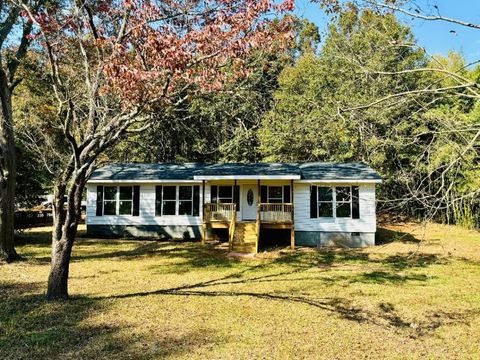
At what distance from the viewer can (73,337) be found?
21.8 feet

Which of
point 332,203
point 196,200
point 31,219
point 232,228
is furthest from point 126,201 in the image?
point 332,203

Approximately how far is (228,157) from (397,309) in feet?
67.7

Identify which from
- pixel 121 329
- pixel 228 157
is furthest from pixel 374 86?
pixel 121 329

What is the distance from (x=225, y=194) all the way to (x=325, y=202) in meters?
4.95

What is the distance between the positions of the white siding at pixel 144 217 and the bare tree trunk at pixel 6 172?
6840 millimetres

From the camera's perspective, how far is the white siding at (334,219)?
58.7 ft

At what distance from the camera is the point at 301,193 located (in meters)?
18.5

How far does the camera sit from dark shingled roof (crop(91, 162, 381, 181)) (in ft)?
60.3

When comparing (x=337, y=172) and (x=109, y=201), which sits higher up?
(x=337, y=172)

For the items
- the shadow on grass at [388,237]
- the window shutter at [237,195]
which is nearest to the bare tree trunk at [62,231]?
the window shutter at [237,195]

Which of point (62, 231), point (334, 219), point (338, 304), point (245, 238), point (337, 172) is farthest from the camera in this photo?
point (337, 172)

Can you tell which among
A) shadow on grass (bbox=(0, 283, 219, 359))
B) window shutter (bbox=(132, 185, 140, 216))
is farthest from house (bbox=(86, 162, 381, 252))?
shadow on grass (bbox=(0, 283, 219, 359))

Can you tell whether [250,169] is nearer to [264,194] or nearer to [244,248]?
[264,194]

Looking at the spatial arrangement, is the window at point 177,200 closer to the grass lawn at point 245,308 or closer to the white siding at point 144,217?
the white siding at point 144,217
